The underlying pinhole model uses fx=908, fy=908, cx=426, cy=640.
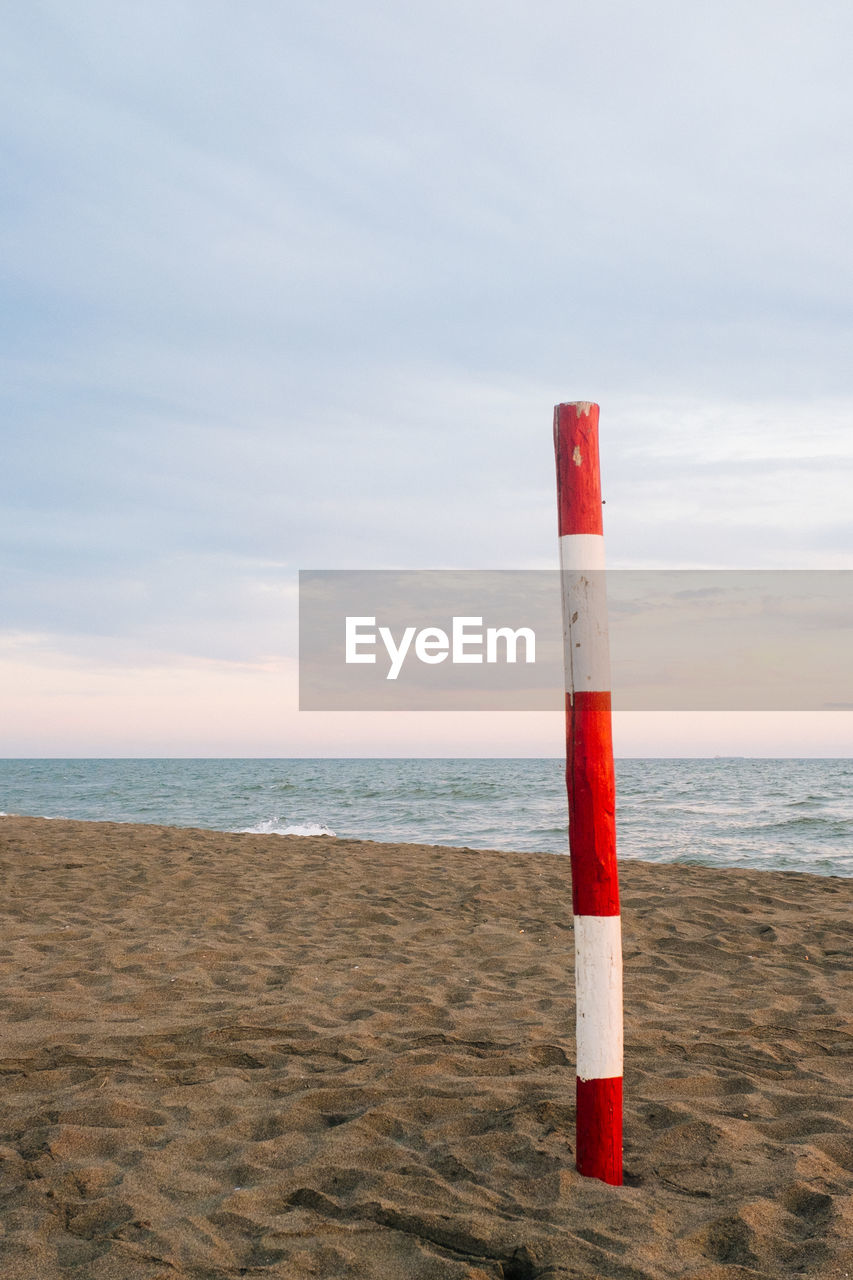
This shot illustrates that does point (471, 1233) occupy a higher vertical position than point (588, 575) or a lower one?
lower

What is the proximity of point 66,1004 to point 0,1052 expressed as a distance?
73cm

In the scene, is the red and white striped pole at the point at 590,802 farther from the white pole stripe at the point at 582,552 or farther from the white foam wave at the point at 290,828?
the white foam wave at the point at 290,828

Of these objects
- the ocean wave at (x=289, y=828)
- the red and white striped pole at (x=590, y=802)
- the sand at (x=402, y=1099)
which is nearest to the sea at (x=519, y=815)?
the ocean wave at (x=289, y=828)

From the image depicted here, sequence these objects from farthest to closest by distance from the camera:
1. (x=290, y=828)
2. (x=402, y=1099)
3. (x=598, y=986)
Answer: (x=290, y=828) < (x=402, y=1099) < (x=598, y=986)

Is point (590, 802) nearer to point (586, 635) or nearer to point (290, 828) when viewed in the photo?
point (586, 635)

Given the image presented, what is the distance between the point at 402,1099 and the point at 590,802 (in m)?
1.56

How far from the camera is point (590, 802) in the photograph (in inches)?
106

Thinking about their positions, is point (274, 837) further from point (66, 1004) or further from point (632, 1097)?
point (632, 1097)

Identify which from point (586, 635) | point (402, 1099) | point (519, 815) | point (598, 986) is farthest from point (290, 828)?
point (586, 635)

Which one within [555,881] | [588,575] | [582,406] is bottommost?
[555,881]

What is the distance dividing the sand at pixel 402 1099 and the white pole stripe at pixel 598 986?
447 mm

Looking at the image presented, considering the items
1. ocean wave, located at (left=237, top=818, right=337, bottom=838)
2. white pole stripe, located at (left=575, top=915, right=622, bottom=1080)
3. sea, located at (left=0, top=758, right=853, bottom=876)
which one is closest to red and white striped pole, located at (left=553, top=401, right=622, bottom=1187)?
white pole stripe, located at (left=575, top=915, right=622, bottom=1080)

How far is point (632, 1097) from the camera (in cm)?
349

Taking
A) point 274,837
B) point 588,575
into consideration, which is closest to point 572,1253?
point 588,575
